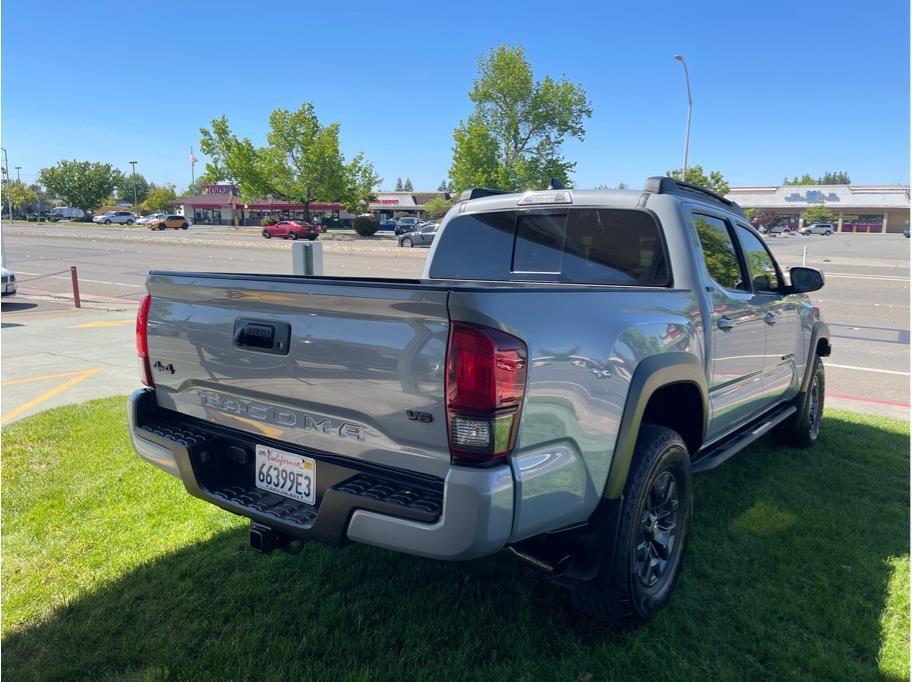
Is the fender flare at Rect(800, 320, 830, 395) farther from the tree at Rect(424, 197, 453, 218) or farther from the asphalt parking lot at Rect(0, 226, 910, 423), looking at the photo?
the tree at Rect(424, 197, 453, 218)

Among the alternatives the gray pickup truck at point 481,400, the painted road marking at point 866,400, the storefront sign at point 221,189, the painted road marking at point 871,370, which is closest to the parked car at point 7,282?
the gray pickup truck at point 481,400

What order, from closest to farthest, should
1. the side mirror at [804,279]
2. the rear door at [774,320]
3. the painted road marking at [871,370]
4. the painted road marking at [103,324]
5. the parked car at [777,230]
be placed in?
the rear door at [774,320] → the side mirror at [804,279] → the painted road marking at [871,370] → the painted road marking at [103,324] → the parked car at [777,230]

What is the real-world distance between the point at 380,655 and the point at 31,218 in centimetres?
11069

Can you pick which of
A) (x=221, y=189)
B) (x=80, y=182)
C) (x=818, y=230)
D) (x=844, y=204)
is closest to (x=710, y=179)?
(x=818, y=230)

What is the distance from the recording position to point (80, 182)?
3866 inches

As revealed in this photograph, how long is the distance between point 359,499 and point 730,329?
2389mm

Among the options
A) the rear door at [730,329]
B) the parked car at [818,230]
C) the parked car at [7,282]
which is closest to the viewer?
the rear door at [730,329]

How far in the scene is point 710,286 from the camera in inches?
139

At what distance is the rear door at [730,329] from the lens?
3553 mm

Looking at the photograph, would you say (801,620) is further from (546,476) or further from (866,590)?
(546,476)

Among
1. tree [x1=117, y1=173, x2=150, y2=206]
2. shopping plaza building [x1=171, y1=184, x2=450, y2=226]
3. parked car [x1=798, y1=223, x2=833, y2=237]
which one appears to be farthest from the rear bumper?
tree [x1=117, y1=173, x2=150, y2=206]

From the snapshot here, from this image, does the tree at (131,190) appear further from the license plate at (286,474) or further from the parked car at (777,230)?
the license plate at (286,474)

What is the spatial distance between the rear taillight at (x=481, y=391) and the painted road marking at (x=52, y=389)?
17.2 ft

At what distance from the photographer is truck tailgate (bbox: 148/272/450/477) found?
7.12 ft
